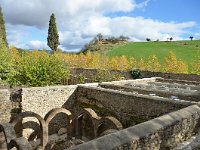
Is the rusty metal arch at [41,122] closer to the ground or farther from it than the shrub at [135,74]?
closer to the ground

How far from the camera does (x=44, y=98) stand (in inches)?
582

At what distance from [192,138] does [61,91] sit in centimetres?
859

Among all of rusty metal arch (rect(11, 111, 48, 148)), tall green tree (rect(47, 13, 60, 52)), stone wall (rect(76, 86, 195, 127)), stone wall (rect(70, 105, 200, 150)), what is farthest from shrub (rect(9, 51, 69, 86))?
tall green tree (rect(47, 13, 60, 52))

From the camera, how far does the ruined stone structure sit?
869 centimetres

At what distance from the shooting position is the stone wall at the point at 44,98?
47.0ft

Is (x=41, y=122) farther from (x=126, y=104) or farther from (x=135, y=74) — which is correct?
(x=135, y=74)

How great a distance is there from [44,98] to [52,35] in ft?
129

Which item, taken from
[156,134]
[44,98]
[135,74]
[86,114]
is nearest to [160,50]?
[135,74]

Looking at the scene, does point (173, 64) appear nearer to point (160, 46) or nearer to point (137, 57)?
point (137, 57)

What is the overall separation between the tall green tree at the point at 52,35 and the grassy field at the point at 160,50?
1454 centimetres

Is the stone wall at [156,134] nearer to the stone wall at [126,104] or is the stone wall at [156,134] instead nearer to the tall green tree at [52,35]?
the stone wall at [126,104]

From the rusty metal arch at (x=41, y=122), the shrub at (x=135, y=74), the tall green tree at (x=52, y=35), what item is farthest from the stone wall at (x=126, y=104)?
the tall green tree at (x=52, y=35)

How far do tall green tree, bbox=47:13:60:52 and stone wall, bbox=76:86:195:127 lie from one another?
3813cm

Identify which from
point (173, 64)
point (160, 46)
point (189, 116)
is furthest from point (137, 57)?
point (189, 116)
